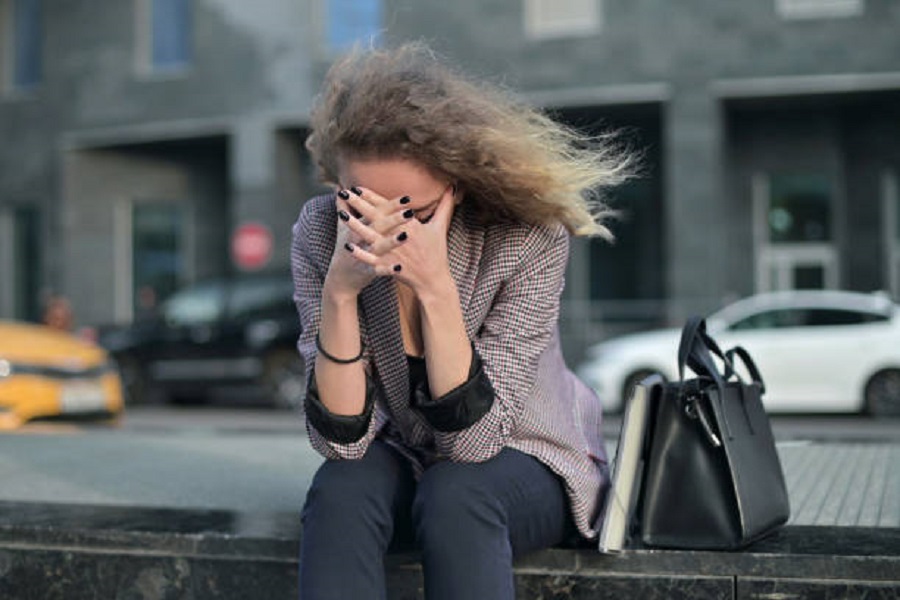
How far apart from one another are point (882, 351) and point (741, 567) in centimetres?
1108

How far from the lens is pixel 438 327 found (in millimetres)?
2496

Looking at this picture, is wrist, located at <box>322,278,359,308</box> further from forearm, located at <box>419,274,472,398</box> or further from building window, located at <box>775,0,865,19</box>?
building window, located at <box>775,0,865,19</box>

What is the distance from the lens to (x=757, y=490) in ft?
8.61

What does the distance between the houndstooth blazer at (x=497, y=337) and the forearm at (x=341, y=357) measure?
0.27ft

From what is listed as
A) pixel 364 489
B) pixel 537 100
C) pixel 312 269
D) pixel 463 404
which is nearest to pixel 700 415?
pixel 463 404

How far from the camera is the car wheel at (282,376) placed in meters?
15.1

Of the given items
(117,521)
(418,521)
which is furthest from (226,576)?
(418,521)

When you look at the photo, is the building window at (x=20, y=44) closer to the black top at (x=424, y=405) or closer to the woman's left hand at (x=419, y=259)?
the black top at (x=424, y=405)

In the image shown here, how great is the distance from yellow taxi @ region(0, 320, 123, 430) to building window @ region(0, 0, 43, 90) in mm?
17589

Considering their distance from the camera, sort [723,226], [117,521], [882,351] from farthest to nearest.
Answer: [723,226], [882,351], [117,521]

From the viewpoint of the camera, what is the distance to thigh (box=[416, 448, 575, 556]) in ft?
8.07

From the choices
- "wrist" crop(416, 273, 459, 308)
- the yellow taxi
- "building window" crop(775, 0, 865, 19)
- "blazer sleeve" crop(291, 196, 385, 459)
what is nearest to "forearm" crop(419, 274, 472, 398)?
"wrist" crop(416, 273, 459, 308)

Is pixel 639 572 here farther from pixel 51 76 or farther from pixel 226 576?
pixel 51 76

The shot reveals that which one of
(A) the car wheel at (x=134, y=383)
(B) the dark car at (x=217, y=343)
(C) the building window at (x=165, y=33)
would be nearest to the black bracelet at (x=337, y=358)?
(B) the dark car at (x=217, y=343)
